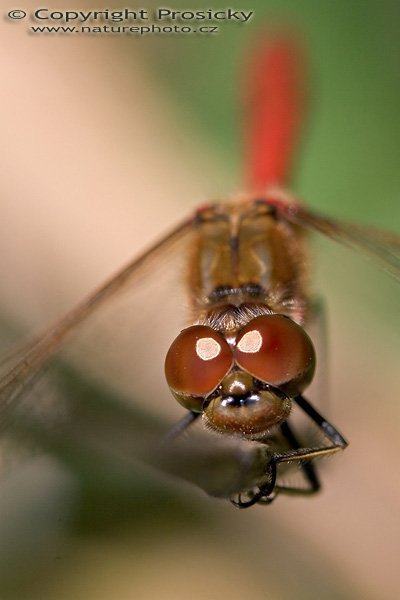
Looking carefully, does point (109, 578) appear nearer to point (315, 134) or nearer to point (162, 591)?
point (162, 591)

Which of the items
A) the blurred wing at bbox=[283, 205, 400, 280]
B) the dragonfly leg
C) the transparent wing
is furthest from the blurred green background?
the blurred wing at bbox=[283, 205, 400, 280]

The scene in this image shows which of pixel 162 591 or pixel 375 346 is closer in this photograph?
pixel 162 591

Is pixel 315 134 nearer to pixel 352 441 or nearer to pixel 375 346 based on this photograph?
pixel 375 346

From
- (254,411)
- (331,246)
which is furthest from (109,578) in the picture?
(331,246)

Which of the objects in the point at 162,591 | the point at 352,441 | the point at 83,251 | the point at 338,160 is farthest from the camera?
the point at 338,160

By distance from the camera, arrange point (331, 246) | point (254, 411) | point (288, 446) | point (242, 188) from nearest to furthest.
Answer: point (254, 411) < point (288, 446) < point (331, 246) < point (242, 188)

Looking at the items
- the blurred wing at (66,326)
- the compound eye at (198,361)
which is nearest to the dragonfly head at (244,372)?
the compound eye at (198,361)

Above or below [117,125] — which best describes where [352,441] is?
below

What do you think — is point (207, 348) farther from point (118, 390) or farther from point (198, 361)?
point (118, 390)

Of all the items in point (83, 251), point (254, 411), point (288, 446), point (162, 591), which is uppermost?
point (254, 411)
